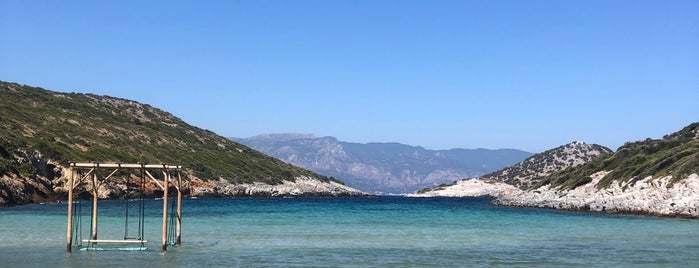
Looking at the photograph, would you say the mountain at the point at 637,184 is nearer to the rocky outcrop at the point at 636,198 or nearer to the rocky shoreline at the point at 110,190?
the rocky outcrop at the point at 636,198

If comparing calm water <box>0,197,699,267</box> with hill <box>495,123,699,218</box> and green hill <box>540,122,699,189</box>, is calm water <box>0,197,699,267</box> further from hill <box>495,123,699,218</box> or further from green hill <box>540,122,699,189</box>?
→ green hill <box>540,122,699,189</box>

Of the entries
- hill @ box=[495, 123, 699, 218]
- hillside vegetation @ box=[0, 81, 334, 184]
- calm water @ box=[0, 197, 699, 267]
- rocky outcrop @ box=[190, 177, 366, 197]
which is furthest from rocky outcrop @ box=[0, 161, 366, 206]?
hill @ box=[495, 123, 699, 218]

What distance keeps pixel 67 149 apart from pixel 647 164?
98161 millimetres

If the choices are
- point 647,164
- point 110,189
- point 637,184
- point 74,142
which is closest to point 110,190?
point 110,189

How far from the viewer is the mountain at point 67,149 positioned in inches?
3814

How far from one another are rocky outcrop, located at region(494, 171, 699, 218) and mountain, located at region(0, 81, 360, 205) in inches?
2699

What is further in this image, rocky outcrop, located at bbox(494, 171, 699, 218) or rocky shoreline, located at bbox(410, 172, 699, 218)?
rocky outcrop, located at bbox(494, 171, 699, 218)

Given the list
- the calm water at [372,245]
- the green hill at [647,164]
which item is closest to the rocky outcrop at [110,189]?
the calm water at [372,245]

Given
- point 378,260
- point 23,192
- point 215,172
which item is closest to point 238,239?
point 378,260

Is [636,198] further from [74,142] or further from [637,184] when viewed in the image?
[74,142]

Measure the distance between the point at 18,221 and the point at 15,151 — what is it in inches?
1987

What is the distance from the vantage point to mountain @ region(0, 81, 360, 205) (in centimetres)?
9688

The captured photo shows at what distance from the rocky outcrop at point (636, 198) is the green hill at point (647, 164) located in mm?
1188

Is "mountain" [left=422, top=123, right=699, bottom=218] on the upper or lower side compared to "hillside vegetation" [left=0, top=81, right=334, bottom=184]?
lower
